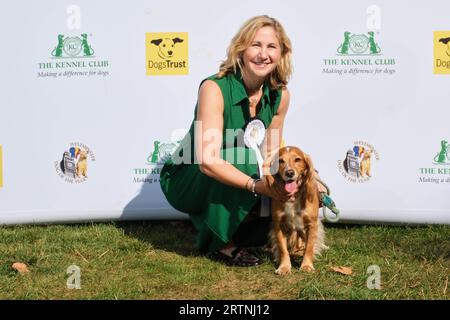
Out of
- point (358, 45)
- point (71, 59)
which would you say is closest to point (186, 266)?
point (71, 59)

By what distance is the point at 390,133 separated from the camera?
154 inches

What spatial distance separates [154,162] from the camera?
4152 millimetres

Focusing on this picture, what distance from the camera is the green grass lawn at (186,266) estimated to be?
2.84m

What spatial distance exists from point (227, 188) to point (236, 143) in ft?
0.91

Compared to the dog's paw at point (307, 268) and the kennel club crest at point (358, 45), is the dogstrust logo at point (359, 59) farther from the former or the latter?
the dog's paw at point (307, 268)

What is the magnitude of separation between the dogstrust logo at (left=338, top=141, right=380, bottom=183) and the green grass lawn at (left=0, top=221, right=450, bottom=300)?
15.0 inches

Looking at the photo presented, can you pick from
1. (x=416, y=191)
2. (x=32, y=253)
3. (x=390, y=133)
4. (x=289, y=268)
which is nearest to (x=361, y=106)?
(x=390, y=133)

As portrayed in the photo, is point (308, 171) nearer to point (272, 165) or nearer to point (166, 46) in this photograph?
point (272, 165)

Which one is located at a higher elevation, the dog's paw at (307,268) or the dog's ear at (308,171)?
the dog's ear at (308,171)

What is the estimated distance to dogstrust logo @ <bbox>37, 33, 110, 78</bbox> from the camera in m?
4.02

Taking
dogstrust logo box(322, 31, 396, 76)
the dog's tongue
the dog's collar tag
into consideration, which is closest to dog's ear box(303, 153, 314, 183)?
the dog's tongue

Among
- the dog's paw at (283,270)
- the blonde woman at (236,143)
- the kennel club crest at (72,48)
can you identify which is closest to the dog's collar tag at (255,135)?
the blonde woman at (236,143)

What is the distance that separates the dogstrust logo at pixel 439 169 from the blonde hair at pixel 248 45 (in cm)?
129

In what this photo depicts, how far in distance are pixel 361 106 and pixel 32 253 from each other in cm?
242
